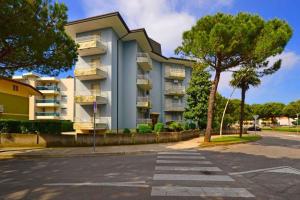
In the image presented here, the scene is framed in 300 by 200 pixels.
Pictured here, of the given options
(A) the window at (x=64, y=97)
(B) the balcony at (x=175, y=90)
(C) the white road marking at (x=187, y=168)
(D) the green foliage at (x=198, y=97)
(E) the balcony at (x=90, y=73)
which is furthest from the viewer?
(A) the window at (x=64, y=97)

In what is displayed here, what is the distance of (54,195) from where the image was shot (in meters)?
6.68

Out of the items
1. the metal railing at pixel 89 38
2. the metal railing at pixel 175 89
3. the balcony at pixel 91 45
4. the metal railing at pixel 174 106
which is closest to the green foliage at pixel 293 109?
the metal railing at pixel 175 89

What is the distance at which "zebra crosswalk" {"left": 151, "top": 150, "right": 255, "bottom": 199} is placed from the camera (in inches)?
270

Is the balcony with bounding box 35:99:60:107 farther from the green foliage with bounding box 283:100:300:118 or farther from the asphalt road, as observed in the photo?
the green foliage with bounding box 283:100:300:118

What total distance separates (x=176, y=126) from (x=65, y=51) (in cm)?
1855

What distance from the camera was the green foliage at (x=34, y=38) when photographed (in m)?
12.2

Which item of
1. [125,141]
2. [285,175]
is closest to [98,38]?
[125,141]

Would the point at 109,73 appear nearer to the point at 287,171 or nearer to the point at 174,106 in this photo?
the point at 174,106

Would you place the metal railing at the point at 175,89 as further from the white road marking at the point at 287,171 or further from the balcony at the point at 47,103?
the white road marking at the point at 287,171

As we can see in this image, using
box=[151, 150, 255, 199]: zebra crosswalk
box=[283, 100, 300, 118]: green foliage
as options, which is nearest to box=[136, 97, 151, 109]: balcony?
box=[151, 150, 255, 199]: zebra crosswalk

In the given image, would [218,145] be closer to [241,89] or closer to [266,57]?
[266,57]

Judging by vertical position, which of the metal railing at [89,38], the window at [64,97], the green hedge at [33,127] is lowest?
the green hedge at [33,127]

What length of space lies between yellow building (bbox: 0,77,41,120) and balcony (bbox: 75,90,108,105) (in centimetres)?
480

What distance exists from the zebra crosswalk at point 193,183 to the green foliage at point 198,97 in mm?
29856
